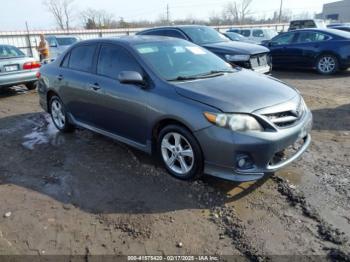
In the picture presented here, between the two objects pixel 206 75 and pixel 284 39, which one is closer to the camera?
pixel 206 75

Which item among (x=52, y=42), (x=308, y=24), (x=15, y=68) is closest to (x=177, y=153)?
(x=15, y=68)

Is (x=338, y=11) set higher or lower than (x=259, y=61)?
lower

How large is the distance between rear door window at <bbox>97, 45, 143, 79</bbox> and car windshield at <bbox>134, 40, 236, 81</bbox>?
0.16 meters

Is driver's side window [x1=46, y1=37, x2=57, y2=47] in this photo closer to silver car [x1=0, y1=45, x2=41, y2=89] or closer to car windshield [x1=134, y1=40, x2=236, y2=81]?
silver car [x1=0, y1=45, x2=41, y2=89]

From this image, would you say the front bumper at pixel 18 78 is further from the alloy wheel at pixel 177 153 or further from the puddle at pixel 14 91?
the alloy wheel at pixel 177 153

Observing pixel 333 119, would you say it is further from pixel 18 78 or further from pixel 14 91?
pixel 14 91

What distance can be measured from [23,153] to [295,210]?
4.13 metres

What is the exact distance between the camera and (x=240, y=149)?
3.53m

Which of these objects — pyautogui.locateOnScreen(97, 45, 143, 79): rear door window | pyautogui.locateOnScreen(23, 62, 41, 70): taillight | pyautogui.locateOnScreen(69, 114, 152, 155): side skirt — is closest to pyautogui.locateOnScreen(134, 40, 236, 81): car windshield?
pyautogui.locateOnScreen(97, 45, 143, 79): rear door window

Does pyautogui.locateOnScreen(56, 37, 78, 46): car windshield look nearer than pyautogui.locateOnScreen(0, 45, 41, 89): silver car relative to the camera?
No

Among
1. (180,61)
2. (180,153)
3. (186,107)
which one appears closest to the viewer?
(186,107)

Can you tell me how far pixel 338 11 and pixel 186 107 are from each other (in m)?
79.8

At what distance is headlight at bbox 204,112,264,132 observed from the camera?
356 centimetres

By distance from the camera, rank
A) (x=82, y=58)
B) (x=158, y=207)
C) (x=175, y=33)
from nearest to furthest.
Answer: (x=158, y=207)
(x=82, y=58)
(x=175, y=33)
